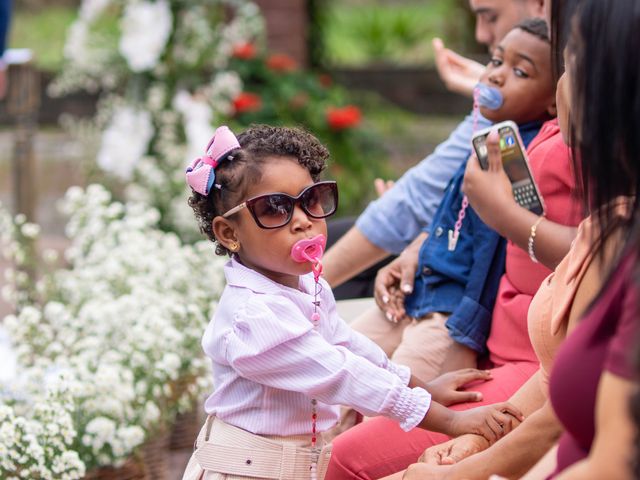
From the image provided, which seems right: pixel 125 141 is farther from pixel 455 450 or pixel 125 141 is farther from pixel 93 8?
pixel 455 450

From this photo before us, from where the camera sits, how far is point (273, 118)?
7.32 m

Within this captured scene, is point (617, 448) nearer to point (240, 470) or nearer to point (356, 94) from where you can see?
point (240, 470)

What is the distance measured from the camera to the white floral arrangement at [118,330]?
11.1 feet

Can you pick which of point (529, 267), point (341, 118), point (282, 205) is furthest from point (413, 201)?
point (341, 118)

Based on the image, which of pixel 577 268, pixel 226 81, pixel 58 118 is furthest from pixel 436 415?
pixel 58 118

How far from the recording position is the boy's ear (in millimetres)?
2398

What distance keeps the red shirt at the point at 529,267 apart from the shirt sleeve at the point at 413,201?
542mm

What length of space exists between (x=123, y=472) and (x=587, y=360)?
2.20 metres

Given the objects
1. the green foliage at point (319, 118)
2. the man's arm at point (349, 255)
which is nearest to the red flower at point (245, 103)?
the green foliage at point (319, 118)

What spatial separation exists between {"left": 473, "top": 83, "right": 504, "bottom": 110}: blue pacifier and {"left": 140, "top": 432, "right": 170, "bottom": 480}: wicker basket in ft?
5.13

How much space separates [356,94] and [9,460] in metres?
8.29

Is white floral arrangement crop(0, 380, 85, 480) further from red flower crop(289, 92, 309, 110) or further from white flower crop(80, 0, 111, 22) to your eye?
red flower crop(289, 92, 309, 110)

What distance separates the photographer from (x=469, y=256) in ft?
9.48

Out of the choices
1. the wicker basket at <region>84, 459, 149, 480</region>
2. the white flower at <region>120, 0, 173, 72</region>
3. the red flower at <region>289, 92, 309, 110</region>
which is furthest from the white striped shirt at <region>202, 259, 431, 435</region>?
the red flower at <region>289, 92, 309, 110</region>
